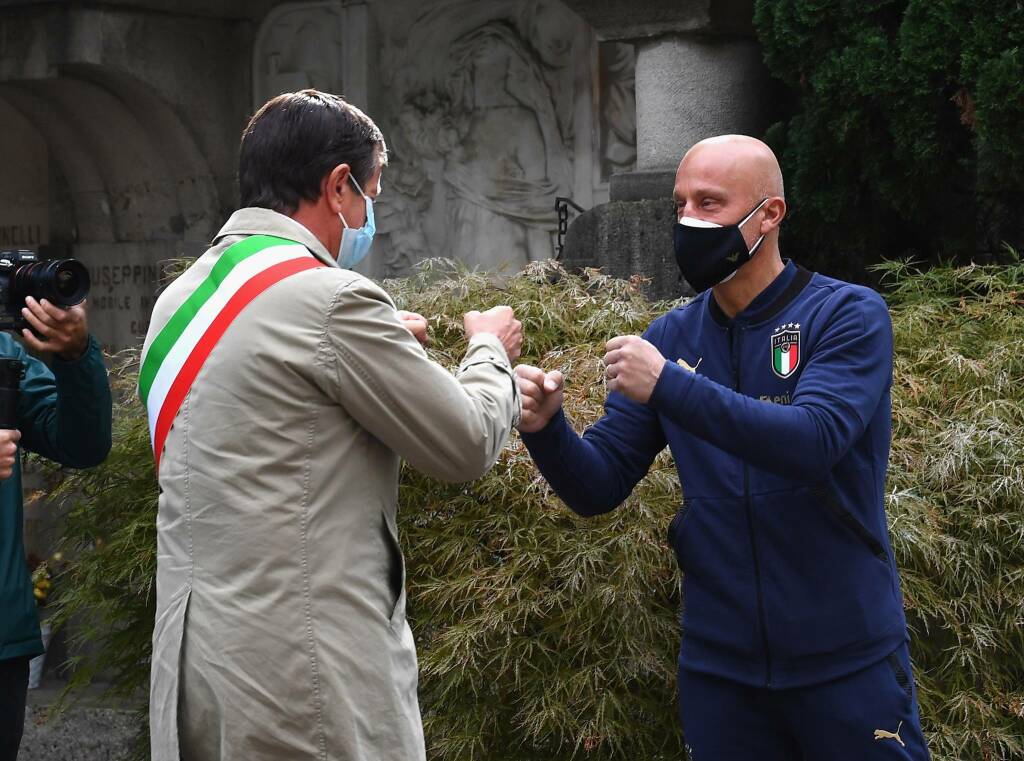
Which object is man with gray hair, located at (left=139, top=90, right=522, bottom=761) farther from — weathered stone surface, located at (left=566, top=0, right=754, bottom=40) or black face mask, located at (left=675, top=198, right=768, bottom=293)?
weathered stone surface, located at (left=566, top=0, right=754, bottom=40)

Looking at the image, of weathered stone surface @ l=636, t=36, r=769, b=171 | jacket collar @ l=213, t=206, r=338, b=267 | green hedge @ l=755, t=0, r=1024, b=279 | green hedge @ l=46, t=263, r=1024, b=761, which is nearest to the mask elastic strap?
jacket collar @ l=213, t=206, r=338, b=267

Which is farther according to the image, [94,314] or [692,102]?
[94,314]

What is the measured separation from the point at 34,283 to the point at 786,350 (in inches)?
60.0

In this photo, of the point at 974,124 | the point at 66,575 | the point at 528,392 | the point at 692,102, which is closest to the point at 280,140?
the point at 528,392

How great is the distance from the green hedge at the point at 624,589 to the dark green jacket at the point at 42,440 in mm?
869

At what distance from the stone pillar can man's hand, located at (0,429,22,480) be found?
328 cm

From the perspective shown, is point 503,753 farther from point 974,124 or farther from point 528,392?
point 974,124

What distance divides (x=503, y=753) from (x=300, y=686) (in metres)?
1.61

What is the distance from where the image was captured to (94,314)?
342 inches

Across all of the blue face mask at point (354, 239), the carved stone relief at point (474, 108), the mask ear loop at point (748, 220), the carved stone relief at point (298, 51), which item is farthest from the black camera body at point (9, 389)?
the carved stone relief at point (298, 51)

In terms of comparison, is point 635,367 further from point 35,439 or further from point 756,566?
point 35,439

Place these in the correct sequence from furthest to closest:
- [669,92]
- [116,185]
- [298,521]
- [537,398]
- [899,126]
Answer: [116,185] < [669,92] < [899,126] < [537,398] < [298,521]

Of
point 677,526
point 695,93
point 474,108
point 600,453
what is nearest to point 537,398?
point 600,453

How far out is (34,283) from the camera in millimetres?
3090
